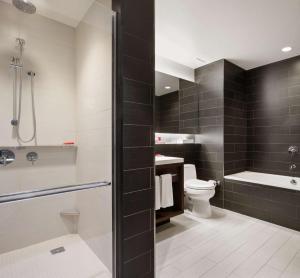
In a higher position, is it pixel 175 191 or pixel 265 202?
pixel 175 191

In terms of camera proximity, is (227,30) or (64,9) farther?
(227,30)

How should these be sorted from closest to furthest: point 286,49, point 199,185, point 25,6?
point 25,6 → point 199,185 → point 286,49

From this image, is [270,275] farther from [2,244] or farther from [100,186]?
[2,244]

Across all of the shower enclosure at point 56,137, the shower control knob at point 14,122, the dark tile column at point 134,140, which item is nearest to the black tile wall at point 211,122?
the dark tile column at point 134,140

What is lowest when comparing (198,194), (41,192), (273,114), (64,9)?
(198,194)

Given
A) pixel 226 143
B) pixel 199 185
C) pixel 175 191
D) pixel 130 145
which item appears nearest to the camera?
pixel 130 145

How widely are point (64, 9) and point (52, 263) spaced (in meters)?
2.40

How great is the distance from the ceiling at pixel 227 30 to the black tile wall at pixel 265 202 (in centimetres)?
202

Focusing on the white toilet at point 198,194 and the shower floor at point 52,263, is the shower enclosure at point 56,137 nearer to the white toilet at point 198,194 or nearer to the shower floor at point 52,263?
the shower floor at point 52,263

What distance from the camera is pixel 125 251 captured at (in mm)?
1318

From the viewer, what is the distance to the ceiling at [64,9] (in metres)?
1.71

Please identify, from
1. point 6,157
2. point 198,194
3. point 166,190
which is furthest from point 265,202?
point 6,157

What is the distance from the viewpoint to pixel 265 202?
2.58 metres

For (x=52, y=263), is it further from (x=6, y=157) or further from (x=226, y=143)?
(x=226, y=143)
